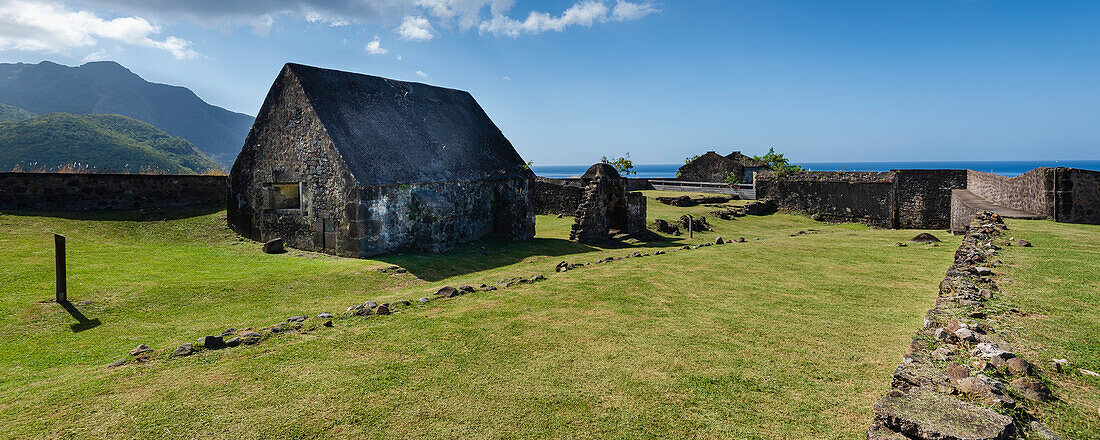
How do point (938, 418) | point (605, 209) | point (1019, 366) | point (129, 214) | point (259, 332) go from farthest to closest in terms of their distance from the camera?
1. point (605, 209)
2. point (129, 214)
3. point (259, 332)
4. point (1019, 366)
5. point (938, 418)

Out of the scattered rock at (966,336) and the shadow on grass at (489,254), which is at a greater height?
the scattered rock at (966,336)

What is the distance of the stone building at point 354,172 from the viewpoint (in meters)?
13.8

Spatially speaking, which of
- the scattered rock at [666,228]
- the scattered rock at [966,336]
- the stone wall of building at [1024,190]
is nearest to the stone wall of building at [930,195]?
the stone wall of building at [1024,190]

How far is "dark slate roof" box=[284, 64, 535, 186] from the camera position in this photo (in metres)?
14.3

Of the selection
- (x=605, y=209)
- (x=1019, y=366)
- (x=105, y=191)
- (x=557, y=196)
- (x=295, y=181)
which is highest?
(x=295, y=181)

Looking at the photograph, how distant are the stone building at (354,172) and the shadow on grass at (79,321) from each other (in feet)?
20.4

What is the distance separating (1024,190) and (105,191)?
29086mm

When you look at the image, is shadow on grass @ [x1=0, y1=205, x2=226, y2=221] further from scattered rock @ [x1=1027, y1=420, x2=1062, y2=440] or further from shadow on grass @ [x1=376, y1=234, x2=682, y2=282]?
scattered rock @ [x1=1027, y1=420, x2=1062, y2=440]

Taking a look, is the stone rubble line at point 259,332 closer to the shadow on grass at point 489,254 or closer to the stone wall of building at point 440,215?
the shadow on grass at point 489,254

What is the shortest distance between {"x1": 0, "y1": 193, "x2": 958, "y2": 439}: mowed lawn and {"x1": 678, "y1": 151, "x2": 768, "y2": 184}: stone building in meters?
36.7

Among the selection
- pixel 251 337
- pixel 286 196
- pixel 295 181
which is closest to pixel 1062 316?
pixel 251 337

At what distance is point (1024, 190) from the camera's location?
51.4ft

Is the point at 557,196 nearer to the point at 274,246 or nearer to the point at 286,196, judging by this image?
the point at 286,196

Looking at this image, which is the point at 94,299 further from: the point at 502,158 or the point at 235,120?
the point at 235,120
